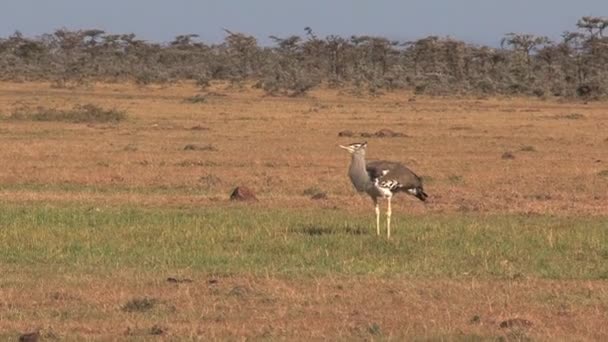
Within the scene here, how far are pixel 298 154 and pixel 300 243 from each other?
12808mm

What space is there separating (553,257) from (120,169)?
11441 millimetres

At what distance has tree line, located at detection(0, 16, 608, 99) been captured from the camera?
61.8 meters

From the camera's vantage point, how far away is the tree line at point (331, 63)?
61.8 metres

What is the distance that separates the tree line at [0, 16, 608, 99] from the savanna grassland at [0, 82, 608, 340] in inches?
1160

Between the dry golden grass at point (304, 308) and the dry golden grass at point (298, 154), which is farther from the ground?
the dry golden grass at point (304, 308)

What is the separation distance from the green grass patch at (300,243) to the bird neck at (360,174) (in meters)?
0.55

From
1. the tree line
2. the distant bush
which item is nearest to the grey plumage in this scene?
the distant bush

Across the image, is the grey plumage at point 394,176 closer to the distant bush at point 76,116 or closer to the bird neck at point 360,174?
the bird neck at point 360,174

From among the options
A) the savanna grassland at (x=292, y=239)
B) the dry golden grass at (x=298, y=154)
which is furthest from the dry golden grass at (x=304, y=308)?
the dry golden grass at (x=298, y=154)

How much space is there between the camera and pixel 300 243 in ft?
42.0

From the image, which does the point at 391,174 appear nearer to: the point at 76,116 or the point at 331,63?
the point at 76,116

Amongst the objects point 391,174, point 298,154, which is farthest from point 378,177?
point 298,154

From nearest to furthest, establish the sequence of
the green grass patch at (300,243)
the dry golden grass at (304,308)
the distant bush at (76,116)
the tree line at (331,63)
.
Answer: the dry golden grass at (304,308) < the green grass patch at (300,243) < the distant bush at (76,116) < the tree line at (331,63)

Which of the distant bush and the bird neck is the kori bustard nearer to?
the bird neck
